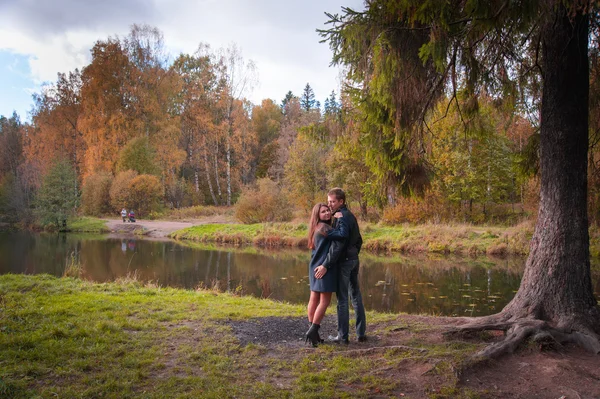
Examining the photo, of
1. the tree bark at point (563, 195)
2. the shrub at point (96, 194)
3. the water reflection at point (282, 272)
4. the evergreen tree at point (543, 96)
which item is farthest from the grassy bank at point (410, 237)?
the tree bark at point (563, 195)

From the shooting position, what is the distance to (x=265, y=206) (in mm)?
27297

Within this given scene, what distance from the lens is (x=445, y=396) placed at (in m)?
3.49

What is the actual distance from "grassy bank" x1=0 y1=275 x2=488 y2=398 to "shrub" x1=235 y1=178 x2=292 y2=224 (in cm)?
2049

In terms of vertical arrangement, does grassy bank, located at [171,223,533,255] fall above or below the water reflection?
above

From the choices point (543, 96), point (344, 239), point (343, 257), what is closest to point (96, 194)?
point (343, 257)

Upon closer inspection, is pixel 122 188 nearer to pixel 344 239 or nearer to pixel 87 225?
pixel 87 225

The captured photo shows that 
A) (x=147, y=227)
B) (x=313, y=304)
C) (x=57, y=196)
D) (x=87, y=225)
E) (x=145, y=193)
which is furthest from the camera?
(x=145, y=193)

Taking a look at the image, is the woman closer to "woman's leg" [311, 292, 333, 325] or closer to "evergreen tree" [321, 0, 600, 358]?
"woman's leg" [311, 292, 333, 325]

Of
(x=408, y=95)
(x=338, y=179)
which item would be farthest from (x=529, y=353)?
(x=338, y=179)

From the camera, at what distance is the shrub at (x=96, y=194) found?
1320 inches

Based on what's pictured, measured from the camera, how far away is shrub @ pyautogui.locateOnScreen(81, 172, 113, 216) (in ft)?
110

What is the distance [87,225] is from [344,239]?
99.2 feet

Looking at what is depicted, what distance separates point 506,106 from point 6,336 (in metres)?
7.31

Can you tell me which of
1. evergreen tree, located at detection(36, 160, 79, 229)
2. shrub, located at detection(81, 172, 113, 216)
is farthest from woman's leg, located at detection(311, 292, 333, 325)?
shrub, located at detection(81, 172, 113, 216)
